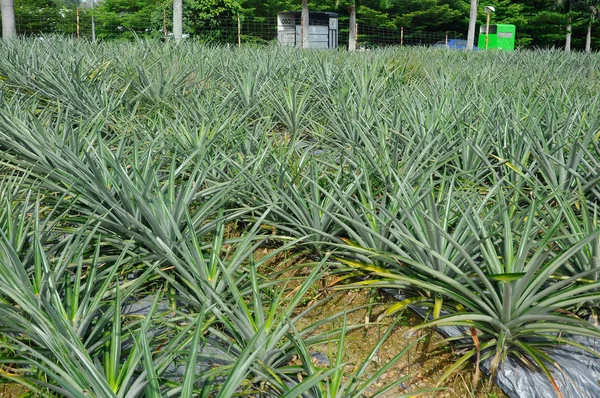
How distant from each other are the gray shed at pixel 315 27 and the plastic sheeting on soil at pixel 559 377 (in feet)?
74.5

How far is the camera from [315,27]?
24219mm

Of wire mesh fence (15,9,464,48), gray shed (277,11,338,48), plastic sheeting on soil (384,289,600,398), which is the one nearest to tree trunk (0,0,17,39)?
wire mesh fence (15,9,464,48)

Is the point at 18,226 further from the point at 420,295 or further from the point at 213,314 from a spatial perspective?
the point at 420,295

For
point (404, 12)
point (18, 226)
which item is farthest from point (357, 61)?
point (404, 12)

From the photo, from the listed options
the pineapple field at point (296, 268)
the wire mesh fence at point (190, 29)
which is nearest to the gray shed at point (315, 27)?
the wire mesh fence at point (190, 29)

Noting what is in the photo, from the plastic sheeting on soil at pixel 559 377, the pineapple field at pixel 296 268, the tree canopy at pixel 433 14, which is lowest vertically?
the plastic sheeting on soil at pixel 559 377

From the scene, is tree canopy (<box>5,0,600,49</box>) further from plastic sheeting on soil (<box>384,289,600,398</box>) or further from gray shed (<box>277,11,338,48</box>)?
plastic sheeting on soil (<box>384,289,600,398</box>)

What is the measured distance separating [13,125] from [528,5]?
36.8 m

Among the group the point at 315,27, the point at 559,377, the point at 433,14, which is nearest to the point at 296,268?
the point at 559,377

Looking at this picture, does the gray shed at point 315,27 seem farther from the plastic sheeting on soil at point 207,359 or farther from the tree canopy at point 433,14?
the plastic sheeting on soil at point 207,359

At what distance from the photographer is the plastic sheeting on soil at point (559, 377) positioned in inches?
74.6

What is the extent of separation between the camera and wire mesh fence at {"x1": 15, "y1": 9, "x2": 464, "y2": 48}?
1902cm

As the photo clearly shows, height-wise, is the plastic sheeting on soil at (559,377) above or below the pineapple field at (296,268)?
below

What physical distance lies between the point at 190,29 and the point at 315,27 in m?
6.84
